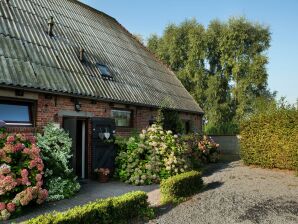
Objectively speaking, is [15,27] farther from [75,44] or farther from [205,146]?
[205,146]

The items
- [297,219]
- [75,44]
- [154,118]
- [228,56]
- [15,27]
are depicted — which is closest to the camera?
[297,219]

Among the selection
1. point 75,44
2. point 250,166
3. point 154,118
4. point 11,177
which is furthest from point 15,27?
point 250,166

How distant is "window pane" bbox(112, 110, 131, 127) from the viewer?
1474 centimetres

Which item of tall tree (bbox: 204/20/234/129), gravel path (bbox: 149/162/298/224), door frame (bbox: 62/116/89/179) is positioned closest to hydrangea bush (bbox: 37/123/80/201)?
door frame (bbox: 62/116/89/179)

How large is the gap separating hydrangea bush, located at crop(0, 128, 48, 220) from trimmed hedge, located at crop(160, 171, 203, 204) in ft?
10.3

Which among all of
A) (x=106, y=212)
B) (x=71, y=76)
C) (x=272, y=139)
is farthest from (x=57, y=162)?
(x=272, y=139)

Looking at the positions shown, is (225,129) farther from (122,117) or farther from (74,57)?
(74,57)

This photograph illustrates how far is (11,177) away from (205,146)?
12582 millimetres

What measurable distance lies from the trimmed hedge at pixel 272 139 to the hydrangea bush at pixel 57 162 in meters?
10.4

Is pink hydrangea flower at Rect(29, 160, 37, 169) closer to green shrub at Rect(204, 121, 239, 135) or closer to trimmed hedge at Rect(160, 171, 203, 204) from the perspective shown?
trimmed hedge at Rect(160, 171, 203, 204)

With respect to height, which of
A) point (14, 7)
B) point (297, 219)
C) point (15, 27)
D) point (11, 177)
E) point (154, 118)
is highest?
point (14, 7)

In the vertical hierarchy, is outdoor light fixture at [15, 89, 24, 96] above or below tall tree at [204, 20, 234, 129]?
below

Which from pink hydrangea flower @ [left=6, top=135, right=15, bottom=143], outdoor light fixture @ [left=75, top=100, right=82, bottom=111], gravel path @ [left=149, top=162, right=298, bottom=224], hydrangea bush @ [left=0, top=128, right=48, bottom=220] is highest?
outdoor light fixture @ [left=75, top=100, right=82, bottom=111]

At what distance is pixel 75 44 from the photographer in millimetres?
15016
